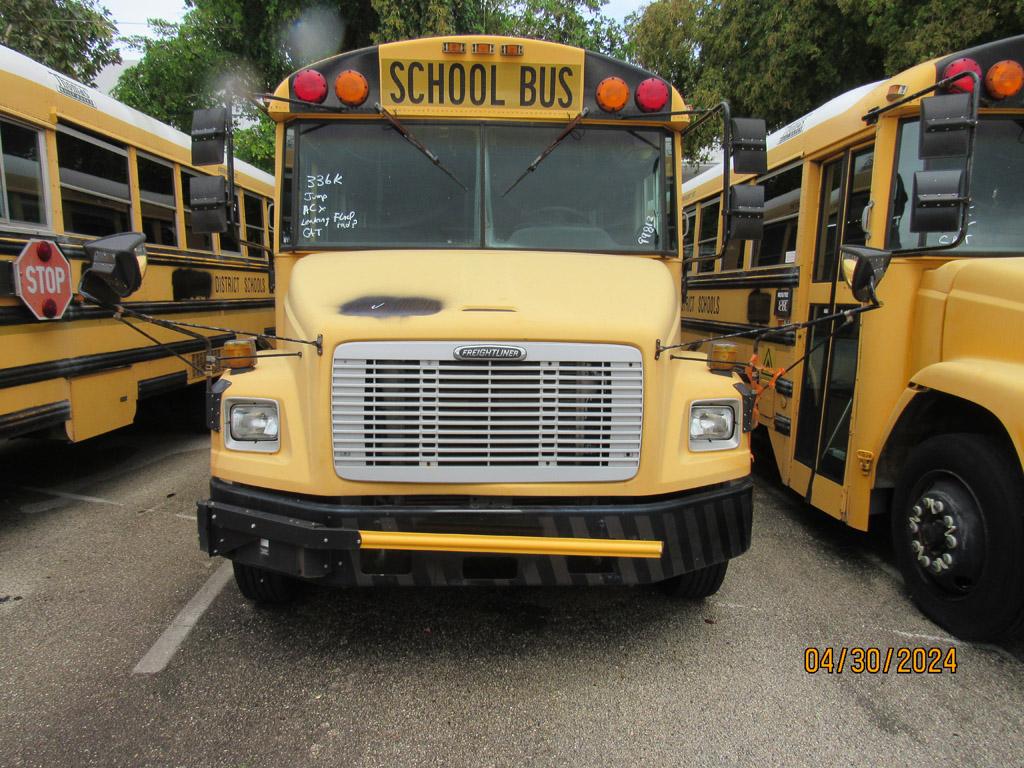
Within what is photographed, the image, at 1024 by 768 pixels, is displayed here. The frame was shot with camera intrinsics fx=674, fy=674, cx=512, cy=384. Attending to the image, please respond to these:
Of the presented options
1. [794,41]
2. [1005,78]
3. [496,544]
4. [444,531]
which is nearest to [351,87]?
[444,531]

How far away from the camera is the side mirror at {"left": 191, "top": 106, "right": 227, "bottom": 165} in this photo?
3.33m

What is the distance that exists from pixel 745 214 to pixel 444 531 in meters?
2.29

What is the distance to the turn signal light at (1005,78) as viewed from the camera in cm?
320

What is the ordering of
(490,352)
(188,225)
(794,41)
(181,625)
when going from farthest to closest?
1. (794,41)
2. (188,225)
3. (181,625)
4. (490,352)

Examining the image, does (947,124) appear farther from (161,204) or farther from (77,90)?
(161,204)

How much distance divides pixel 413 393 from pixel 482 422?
0.27 metres

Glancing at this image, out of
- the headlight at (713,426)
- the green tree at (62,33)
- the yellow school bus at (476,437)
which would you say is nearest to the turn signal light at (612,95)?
the yellow school bus at (476,437)

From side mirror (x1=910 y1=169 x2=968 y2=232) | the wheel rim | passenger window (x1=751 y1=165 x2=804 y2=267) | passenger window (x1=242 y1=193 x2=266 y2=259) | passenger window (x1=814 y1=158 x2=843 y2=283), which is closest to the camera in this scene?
side mirror (x1=910 y1=169 x2=968 y2=232)

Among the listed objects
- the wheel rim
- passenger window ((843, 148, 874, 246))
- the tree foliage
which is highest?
the tree foliage

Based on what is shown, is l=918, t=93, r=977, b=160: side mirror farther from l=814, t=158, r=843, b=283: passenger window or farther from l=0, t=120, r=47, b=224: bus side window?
l=0, t=120, r=47, b=224: bus side window

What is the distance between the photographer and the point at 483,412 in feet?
8.01

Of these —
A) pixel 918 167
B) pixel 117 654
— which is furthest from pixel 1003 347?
pixel 117 654

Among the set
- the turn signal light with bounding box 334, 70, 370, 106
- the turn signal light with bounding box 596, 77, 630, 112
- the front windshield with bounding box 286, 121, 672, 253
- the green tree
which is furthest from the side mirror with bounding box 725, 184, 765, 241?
the green tree

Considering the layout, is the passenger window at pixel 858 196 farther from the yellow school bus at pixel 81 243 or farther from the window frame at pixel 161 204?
the window frame at pixel 161 204
